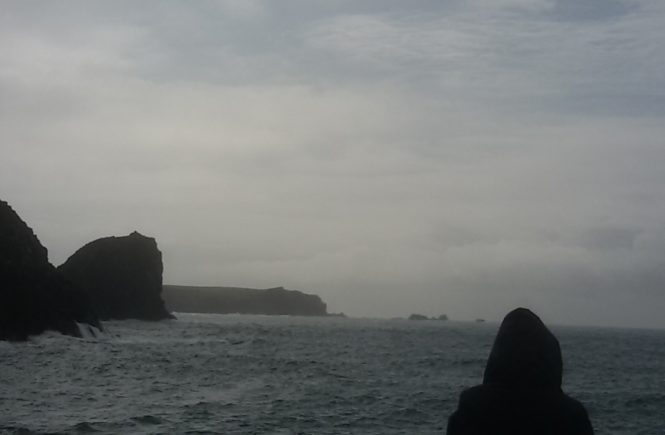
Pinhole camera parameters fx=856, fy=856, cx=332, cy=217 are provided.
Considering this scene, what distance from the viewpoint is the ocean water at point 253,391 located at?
30.3 meters

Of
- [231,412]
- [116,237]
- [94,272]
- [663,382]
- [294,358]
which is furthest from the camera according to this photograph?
[116,237]

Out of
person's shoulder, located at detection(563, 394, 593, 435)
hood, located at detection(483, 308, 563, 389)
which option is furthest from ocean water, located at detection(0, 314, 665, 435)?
person's shoulder, located at detection(563, 394, 593, 435)

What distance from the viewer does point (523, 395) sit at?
20.0 ft

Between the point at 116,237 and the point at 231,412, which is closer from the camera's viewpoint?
the point at 231,412

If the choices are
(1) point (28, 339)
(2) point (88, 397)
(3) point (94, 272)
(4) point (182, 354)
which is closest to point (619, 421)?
(2) point (88, 397)

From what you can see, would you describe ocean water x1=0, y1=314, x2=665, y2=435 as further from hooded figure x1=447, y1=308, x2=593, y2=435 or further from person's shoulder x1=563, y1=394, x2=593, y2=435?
person's shoulder x1=563, y1=394, x2=593, y2=435

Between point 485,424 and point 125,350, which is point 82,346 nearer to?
point 125,350

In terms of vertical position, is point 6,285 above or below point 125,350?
above

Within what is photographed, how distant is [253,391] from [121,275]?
11716cm

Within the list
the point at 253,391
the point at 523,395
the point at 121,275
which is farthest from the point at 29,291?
the point at 121,275

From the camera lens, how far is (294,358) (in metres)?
67.0

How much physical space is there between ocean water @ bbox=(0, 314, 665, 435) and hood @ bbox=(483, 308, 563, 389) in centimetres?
2335

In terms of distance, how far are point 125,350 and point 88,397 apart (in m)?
33.9

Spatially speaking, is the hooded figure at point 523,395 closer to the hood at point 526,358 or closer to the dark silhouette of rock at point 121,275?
the hood at point 526,358
